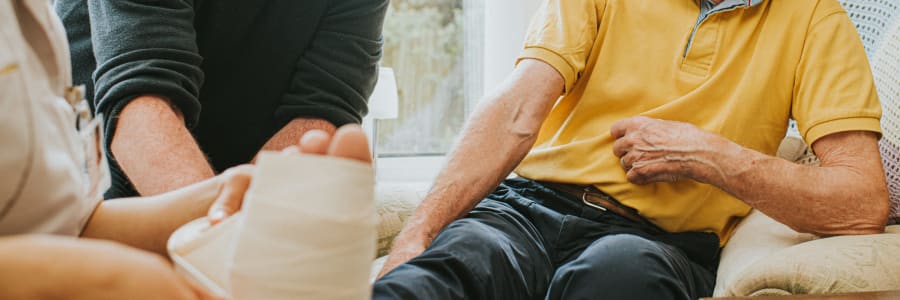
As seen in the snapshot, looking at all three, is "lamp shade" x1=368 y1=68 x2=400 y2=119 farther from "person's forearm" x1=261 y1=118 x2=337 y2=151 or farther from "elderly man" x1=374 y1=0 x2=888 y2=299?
"person's forearm" x1=261 y1=118 x2=337 y2=151

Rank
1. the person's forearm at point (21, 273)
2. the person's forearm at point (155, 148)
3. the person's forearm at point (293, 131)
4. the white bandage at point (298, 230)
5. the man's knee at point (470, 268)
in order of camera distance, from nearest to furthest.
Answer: the person's forearm at point (21, 273) < the white bandage at point (298, 230) < the man's knee at point (470, 268) < the person's forearm at point (155, 148) < the person's forearm at point (293, 131)

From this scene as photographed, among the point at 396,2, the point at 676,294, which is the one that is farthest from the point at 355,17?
the point at 396,2

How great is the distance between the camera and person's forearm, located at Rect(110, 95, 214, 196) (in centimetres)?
103

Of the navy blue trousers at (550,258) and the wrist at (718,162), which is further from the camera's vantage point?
the wrist at (718,162)

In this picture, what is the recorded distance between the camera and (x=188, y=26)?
1.16 m

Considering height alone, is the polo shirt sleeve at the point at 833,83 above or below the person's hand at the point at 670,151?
above

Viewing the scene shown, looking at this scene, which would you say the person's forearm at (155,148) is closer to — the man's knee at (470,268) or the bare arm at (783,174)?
the man's knee at (470,268)

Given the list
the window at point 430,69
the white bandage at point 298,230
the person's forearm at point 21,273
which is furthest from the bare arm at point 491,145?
the window at point 430,69

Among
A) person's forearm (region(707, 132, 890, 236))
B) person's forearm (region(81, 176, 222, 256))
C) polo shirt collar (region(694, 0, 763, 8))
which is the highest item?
polo shirt collar (region(694, 0, 763, 8))

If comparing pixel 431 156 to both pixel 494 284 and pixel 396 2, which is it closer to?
pixel 396 2

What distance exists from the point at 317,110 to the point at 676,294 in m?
0.67

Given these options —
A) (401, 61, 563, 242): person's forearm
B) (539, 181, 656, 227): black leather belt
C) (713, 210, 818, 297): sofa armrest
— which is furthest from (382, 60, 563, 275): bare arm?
(713, 210, 818, 297): sofa armrest

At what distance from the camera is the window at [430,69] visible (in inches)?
136

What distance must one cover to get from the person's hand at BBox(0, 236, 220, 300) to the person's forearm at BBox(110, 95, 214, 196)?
525 millimetres
